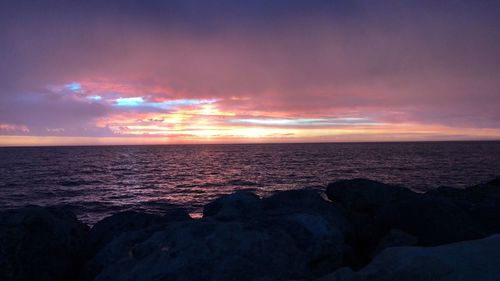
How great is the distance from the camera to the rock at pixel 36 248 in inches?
317

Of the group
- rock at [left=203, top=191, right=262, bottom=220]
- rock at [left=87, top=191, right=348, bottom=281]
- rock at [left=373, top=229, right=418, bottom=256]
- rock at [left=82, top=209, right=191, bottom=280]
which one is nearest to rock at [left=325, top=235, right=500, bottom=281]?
rock at [left=87, top=191, right=348, bottom=281]

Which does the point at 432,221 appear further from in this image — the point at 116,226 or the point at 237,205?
the point at 116,226

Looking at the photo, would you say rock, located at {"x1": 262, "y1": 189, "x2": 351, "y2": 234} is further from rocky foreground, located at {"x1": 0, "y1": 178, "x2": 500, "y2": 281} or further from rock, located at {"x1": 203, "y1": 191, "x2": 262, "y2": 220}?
rock, located at {"x1": 203, "y1": 191, "x2": 262, "y2": 220}

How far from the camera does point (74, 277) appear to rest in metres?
9.08

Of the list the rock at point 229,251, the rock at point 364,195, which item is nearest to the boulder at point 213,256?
the rock at point 229,251

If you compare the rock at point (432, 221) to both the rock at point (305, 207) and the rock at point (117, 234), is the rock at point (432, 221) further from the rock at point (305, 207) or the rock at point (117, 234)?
the rock at point (117, 234)

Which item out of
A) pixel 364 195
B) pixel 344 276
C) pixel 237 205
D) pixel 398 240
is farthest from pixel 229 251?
pixel 364 195

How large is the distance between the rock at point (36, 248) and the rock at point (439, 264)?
7190 millimetres

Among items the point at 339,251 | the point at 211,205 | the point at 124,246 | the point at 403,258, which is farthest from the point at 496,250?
the point at 211,205

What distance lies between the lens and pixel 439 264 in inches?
180

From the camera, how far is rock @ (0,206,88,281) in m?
8.06

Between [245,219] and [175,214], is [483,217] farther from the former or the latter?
[175,214]

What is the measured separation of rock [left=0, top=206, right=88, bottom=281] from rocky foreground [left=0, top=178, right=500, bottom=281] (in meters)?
0.02

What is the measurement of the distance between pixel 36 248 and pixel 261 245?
18.3 ft
